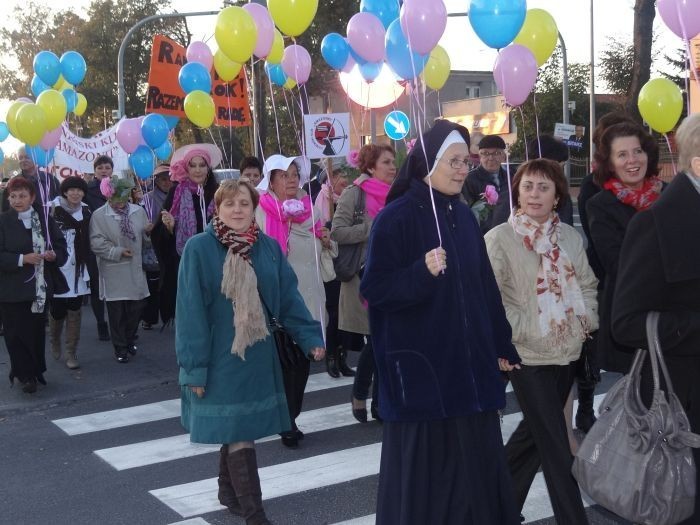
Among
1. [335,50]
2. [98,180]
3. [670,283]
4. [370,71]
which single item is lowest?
[670,283]

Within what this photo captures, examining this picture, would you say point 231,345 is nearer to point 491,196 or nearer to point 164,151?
point 491,196

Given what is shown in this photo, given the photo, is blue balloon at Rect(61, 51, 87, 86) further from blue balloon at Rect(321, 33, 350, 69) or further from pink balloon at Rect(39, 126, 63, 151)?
blue balloon at Rect(321, 33, 350, 69)

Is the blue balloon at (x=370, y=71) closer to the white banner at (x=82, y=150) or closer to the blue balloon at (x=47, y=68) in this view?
the white banner at (x=82, y=150)

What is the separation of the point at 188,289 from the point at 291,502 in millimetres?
1517

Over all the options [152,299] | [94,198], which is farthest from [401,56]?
[94,198]

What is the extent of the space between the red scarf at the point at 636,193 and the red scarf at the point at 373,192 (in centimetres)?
231

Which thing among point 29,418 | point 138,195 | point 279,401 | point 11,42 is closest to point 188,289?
point 279,401

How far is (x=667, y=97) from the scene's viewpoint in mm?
6727

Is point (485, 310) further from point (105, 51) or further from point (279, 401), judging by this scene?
point (105, 51)

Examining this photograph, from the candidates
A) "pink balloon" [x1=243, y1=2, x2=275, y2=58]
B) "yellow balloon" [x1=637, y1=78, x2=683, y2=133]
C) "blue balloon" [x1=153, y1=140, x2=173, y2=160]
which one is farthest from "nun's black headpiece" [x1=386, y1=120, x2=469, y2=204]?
"blue balloon" [x1=153, y1=140, x2=173, y2=160]

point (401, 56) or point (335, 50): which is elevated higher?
point (335, 50)

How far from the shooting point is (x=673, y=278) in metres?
2.85

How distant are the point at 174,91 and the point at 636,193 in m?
9.19

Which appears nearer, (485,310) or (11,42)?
(485,310)
